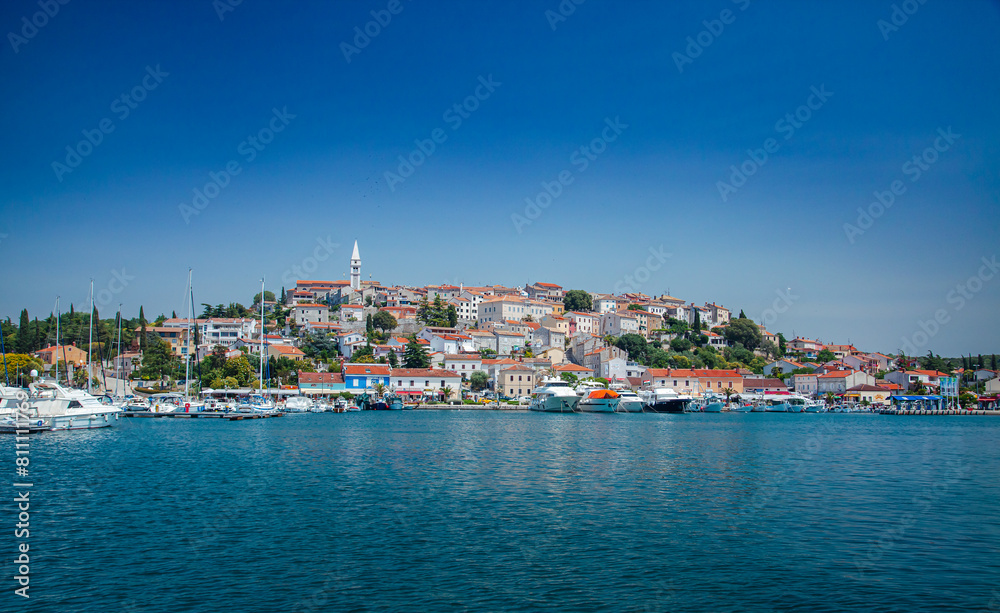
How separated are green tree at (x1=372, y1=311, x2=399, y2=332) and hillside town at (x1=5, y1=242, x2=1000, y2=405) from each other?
0.18 m

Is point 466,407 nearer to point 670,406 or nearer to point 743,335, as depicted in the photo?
point 670,406

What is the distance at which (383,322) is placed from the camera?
98.2m

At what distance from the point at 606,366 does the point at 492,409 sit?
23.5 m

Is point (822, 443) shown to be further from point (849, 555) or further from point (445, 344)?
point (445, 344)

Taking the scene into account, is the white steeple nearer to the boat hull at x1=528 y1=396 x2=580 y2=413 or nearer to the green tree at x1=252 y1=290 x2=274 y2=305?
the green tree at x1=252 y1=290 x2=274 y2=305

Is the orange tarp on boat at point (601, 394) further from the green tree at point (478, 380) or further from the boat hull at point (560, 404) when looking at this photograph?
the green tree at point (478, 380)

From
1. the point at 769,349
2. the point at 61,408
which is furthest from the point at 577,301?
the point at 61,408

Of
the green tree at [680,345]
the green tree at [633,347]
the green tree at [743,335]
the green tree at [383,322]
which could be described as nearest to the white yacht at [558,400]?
the green tree at [633,347]

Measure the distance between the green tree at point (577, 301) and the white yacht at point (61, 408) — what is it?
9234cm

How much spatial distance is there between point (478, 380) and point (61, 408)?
4947 centimetres

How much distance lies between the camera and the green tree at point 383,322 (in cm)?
9831

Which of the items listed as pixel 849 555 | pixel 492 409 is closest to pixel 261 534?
pixel 849 555

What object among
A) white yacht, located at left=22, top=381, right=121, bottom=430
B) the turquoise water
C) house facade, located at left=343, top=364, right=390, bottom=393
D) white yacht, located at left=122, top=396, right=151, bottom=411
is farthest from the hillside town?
the turquoise water

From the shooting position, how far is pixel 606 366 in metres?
84.9
